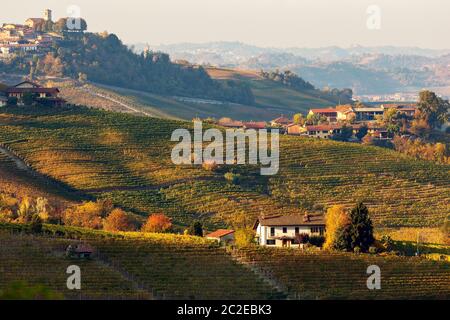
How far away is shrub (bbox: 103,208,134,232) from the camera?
69.8 meters

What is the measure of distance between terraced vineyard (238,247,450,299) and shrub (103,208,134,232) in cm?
1198

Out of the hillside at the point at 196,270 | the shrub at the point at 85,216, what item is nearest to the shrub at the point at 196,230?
the hillside at the point at 196,270

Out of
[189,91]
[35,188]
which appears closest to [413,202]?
[35,188]

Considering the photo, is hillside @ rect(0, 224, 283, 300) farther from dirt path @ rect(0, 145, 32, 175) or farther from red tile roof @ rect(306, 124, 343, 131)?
red tile roof @ rect(306, 124, 343, 131)

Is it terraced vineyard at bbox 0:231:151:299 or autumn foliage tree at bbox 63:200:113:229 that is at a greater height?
terraced vineyard at bbox 0:231:151:299

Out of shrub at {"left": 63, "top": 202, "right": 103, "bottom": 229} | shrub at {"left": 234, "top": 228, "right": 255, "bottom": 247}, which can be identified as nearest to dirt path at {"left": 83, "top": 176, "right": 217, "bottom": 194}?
shrub at {"left": 63, "top": 202, "right": 103, "bottom": 229}

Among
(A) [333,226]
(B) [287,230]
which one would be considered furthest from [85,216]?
(A) [333,226]

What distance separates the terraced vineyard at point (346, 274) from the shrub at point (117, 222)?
1198cm

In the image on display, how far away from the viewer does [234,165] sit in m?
91.4

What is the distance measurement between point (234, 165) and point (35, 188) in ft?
55.0

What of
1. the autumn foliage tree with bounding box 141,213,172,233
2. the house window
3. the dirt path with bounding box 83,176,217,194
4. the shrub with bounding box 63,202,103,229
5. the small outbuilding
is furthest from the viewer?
the dirt path with bounding box 83,176,217,194

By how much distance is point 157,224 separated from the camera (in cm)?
7000
